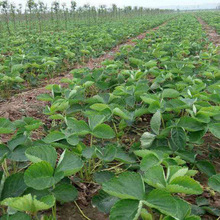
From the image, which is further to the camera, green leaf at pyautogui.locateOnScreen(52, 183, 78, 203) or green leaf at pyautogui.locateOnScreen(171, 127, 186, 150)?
green leaf at pyautogui.locateOnScreen(171, 127, 186, 150)

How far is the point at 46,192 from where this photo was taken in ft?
4.12

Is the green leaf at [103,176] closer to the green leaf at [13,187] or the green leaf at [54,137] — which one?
the green leaf at [54,137]

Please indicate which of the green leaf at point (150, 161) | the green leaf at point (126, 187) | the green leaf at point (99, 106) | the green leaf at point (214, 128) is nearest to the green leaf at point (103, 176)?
the green leaf at point (150, 161)

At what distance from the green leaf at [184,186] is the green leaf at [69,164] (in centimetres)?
43

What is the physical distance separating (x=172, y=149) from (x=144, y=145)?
187mm

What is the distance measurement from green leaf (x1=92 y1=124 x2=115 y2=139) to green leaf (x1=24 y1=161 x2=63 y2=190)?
19.7 inches

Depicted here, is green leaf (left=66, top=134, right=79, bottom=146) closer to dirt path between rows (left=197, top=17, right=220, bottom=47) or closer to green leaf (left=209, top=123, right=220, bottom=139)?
green leaf (left=209, top=123, right=220, bottom=139)

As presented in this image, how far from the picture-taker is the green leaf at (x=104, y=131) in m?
1.61

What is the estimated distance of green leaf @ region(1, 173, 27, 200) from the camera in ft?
3.95

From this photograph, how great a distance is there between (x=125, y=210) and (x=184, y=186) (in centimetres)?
28

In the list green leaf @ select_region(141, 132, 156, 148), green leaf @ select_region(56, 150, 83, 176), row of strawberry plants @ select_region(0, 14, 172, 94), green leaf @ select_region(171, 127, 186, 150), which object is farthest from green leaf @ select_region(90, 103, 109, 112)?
row of strawberry plants @ select_region(0, 14, 172, 94)

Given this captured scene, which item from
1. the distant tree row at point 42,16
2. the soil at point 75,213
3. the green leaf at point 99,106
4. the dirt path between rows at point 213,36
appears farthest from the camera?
the distant tree row at point 42,16

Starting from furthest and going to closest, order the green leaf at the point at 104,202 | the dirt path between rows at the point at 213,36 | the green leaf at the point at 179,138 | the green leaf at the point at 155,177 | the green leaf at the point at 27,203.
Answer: the dirt path between rows at the point at 213,36 → the green leaf at the point at 179,138 → the green leaf at the point at 104,202 → the green leaf at the point at 155,177 → the green leaf at the point at 27,203

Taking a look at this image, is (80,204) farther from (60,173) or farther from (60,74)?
(60,74)
